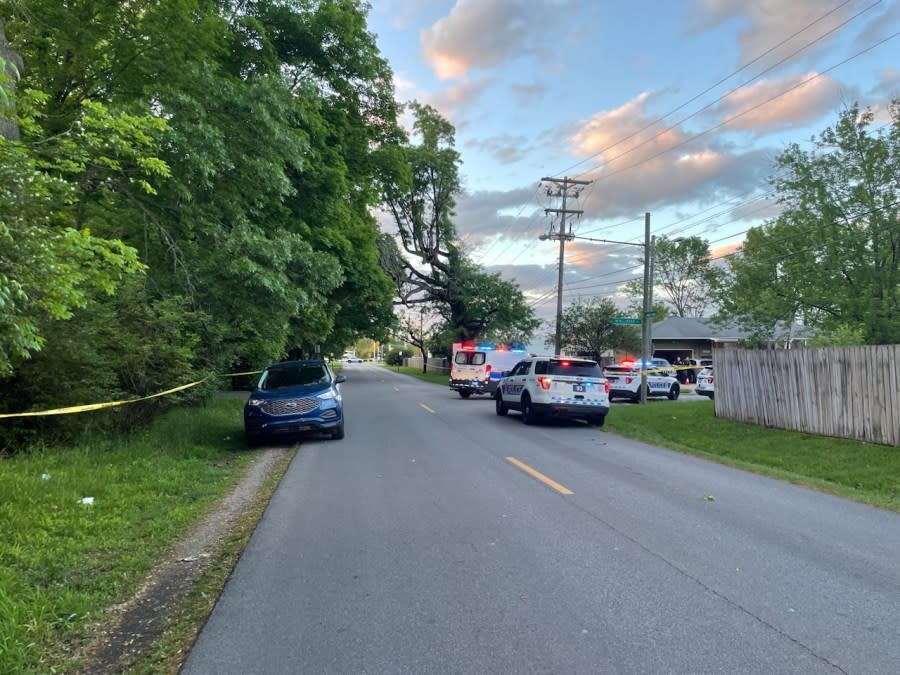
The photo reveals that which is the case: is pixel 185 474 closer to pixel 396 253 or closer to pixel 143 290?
pixel 143 290

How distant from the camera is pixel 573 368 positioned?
15.7 meters

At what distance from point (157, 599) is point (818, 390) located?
13.2 m

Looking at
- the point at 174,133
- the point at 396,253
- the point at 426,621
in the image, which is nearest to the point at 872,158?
the point at 174,133

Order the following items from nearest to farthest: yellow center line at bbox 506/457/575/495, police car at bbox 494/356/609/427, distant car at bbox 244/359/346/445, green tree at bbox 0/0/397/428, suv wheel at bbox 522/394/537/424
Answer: yellow center line at bbox 506/457/575/495 → green tree at bbox 0/0/397/428 → distant car at bbox 244/359/346/445 → police car at bbox 494/356/609/427 → suv wheel at bbox 522/394/537/424

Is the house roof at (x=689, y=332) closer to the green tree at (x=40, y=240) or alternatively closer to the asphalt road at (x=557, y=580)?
the asphalt road at (x=557, y=580)

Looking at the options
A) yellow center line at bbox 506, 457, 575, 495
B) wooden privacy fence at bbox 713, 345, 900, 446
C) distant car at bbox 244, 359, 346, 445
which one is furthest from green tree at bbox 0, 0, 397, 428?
wooden privacy fence at bbox 713, 345, 900, 446

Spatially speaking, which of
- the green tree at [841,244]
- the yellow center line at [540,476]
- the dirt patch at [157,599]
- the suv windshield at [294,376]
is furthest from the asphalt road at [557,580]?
the green tree at [841,244]

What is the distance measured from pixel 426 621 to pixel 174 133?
8465 mm

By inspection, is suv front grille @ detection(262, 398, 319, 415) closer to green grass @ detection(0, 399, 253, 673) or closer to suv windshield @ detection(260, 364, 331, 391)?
suv windshield @ detection(260, 364, 331, 391)

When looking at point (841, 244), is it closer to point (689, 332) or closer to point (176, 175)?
point (176, 175)

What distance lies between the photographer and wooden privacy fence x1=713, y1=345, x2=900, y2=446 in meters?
11.4

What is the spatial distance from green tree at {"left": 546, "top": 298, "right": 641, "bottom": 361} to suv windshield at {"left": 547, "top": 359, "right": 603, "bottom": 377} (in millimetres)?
31713

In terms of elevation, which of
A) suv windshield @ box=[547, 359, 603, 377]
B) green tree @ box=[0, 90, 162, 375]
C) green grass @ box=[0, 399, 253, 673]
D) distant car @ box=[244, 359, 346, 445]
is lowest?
green grass @ box=[0, 399, 253, 673]

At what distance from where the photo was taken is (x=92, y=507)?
6500mm
